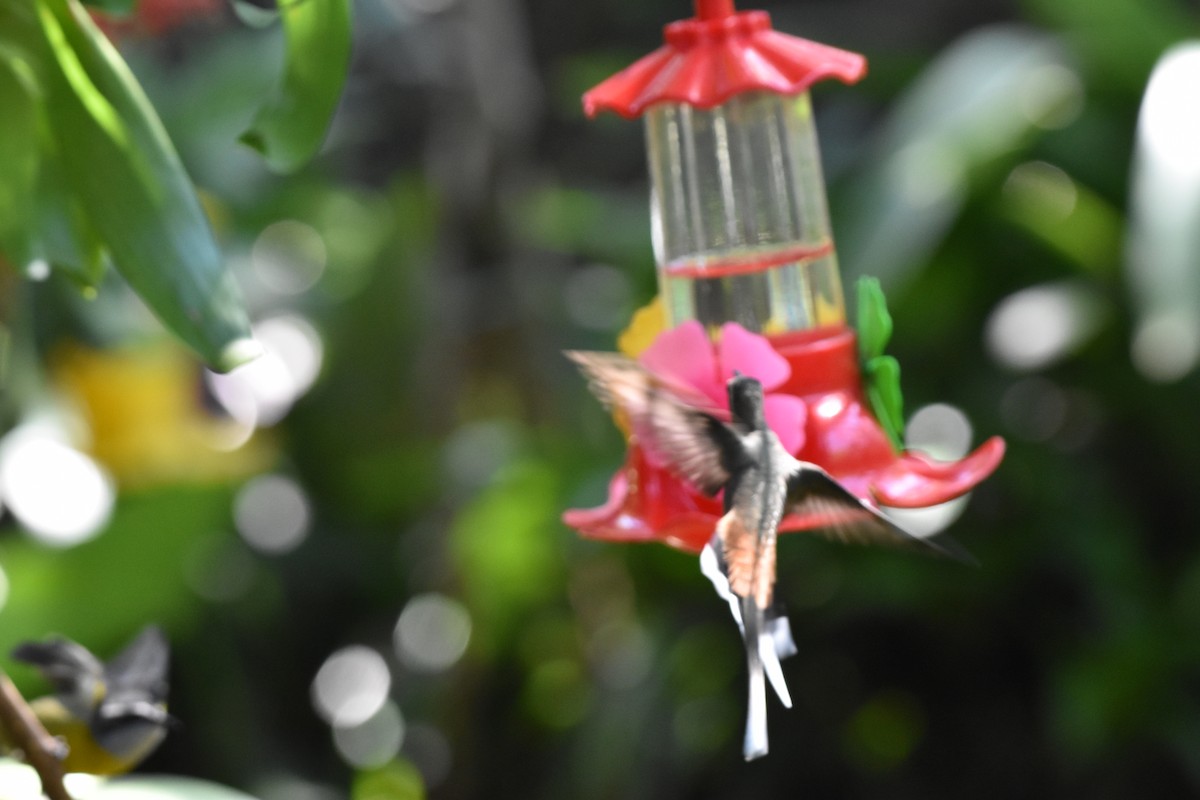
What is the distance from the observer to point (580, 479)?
1979mm

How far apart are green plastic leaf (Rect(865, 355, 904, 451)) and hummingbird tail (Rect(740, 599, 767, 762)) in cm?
23

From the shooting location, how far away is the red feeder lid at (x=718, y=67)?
0.65 meters

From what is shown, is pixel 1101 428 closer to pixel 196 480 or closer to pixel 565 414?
pixel 565 414

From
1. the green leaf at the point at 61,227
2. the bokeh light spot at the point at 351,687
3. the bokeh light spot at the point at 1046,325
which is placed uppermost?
the green leaf at the point at 61,227

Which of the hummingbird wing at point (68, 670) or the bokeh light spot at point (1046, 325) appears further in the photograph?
the bokeh light spot at point (1046, 325)

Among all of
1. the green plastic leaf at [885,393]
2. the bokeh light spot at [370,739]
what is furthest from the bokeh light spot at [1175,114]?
the bokeh light spot at [370,739]

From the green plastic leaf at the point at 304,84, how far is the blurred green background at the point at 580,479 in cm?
110

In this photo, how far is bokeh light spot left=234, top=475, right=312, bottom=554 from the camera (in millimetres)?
2363

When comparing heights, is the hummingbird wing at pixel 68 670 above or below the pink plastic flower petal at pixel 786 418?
below

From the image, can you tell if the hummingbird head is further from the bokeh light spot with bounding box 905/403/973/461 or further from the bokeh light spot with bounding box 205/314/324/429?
the bokeh light spot with bounding box 205/314/324/429

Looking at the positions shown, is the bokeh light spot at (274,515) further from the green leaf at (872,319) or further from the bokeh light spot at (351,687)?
the green leaf at (872,319)

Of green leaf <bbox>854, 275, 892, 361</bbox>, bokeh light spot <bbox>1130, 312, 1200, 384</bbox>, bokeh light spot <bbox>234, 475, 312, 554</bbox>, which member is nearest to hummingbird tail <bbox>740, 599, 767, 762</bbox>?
green leaf <bbox>854, 275, 892, 361</bbox>

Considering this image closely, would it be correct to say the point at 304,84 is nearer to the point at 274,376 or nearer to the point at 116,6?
the point at 116,6

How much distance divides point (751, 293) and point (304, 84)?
33 cm
